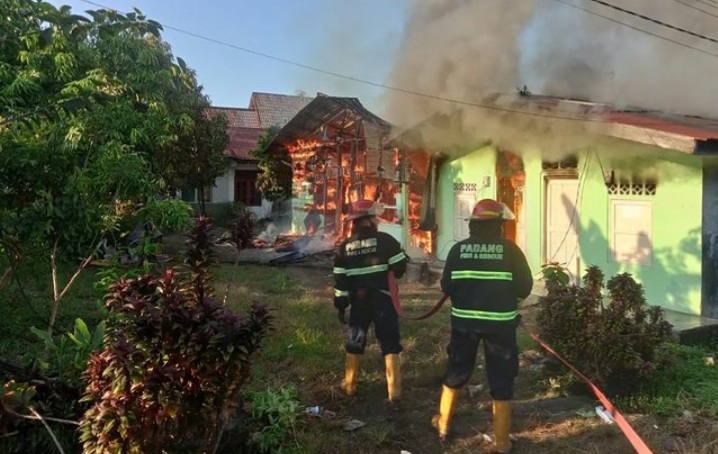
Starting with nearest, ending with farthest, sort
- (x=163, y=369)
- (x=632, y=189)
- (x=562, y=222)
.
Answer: (x=163, y=369) → (x=632, y=189) → (x=562, y=222)

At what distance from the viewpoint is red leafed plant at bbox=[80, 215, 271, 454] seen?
109 inches

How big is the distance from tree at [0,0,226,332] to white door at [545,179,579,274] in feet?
23.0

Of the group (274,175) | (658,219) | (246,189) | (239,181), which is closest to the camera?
(658,219)

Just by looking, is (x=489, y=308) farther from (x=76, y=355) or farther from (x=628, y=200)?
(x=628, y=200)

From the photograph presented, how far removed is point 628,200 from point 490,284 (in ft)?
18.8

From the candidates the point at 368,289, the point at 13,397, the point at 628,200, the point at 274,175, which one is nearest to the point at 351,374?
the point at 368,289

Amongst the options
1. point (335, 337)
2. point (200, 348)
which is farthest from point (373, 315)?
point (200, 348)

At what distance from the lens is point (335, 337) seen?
7059mm

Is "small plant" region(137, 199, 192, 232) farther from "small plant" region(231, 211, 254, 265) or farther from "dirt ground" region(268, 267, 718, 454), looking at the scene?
"dirt ground" region(268, 267, 718, 454)

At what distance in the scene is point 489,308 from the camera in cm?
426

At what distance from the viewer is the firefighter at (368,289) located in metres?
5.18

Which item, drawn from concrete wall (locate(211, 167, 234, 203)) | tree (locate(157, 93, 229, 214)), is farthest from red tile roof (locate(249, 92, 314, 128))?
tree (locate(157, 93, 229, 214))

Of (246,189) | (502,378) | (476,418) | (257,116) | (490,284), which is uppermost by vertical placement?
(257,116)

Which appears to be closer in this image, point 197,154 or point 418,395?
point 418,395
